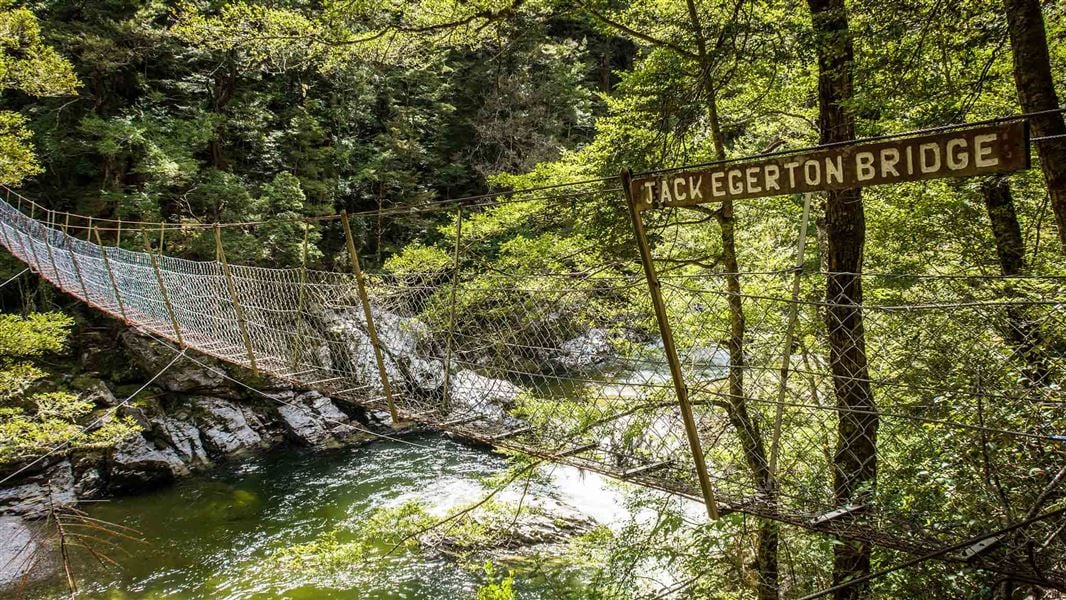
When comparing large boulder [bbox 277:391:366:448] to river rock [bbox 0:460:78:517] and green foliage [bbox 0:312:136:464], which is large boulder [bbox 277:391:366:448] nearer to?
river rock [bbox 0:460:78:517]

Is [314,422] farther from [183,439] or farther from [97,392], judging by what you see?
[97,392]

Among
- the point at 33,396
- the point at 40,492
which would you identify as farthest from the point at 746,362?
the point at 40,492

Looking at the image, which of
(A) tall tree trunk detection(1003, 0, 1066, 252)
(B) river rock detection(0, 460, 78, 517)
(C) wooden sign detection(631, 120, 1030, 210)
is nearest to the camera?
(C) wooden sign detection(631, 120, 1030, 210)

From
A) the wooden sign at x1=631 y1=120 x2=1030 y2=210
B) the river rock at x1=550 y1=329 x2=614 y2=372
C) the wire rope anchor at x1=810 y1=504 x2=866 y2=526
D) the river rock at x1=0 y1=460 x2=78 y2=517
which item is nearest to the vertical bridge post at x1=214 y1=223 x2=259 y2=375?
Result: the river rock at x1=550 y1=329 x2=614 y2=372

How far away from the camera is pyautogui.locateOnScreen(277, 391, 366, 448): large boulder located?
644cm

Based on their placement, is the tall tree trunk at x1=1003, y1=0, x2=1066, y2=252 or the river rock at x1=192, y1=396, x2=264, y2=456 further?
the river rock at x1=192, y1=396, x2=264, y2=456

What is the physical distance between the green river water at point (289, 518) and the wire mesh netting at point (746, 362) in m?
1.35

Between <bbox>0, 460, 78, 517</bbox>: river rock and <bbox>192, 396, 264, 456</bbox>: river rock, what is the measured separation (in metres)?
1.15

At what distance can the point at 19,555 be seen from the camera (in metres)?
3.99

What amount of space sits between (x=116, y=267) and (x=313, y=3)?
20.7 ft

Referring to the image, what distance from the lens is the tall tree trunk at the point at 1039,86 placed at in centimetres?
158

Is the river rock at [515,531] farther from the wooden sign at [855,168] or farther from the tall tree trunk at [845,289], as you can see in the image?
the wooden sign at [855,168]

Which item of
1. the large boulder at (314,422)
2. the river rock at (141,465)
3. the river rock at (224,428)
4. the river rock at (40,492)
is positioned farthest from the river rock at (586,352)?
the river rock at (40,492)

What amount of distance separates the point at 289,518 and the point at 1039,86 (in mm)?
5263
